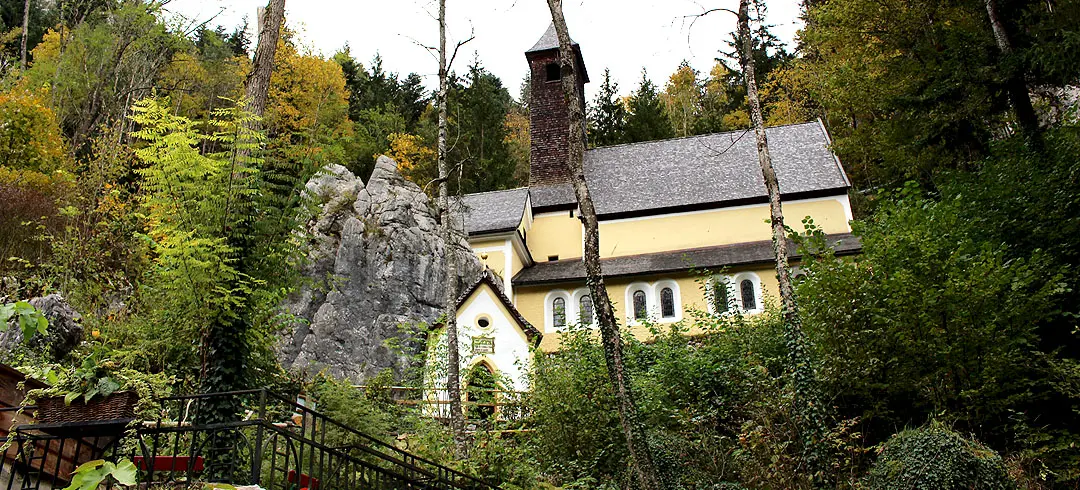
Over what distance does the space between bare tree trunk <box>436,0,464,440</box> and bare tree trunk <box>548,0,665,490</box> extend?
9.15 feet

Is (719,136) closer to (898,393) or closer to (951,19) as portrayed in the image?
(951,19)

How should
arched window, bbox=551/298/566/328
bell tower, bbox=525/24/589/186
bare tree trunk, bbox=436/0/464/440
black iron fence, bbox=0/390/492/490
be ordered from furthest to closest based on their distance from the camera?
1. bell tower, bbox=525/24/589/186
2. arched window, bbox=551/298/566/328
3. bare tree trunk, bbox=436/0/464/440
4. black iron fence, bbox=0/390/492/490

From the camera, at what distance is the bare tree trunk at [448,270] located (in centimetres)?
1230

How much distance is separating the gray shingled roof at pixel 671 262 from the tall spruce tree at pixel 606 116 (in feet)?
45.0

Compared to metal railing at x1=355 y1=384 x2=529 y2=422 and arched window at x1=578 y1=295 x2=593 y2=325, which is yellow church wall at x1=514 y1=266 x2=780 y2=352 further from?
metal railing at x1=355 y1=384 x2=529 y2=422

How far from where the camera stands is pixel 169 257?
22.1 ft

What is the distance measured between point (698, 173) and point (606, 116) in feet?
38.9

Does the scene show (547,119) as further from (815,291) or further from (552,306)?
(815,291)

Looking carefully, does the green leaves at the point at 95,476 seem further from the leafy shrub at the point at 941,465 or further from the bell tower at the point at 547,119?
the bell tower at the point at 547,119

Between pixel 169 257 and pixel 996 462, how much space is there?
8.87 meters

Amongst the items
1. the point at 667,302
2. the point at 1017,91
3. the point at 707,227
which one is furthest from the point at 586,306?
the point at 1017,91

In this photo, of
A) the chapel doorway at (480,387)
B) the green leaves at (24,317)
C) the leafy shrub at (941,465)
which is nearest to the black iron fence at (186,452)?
the green leaves at (24,317)

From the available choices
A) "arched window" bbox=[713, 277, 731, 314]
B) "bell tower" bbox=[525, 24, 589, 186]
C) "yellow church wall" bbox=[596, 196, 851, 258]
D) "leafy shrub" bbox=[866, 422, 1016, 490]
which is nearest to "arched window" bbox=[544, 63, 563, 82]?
"bell tower" bbox=[525, 24, 589, 186]

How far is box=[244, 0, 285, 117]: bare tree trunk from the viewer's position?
380 inches
